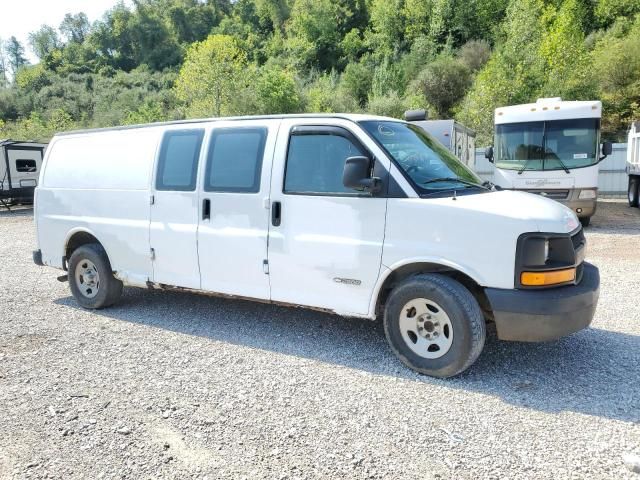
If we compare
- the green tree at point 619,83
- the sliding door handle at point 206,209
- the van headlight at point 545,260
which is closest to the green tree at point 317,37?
the green tree at point 619,83

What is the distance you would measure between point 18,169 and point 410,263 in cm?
2232

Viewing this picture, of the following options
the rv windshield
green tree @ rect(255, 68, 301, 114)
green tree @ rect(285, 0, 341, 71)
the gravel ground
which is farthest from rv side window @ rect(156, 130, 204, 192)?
green tree @ rect(285, 0, 341, 71)

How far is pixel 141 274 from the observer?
582cm

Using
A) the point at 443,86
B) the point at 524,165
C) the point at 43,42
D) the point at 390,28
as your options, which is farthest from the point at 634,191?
the point at 43,42

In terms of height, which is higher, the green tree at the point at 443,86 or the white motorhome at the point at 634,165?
the green tree at the point at 443,86

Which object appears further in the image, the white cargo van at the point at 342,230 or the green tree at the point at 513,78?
the green tree at the point at 513,78

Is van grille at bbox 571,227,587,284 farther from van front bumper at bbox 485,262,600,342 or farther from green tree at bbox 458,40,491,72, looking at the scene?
green tree at bbox 458,40,491,72

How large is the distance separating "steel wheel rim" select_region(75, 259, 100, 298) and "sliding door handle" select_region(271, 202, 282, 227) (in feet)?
9.31

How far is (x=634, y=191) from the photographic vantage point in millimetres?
18281

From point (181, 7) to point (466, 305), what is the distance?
450ft

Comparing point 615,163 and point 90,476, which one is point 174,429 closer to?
point 90,476

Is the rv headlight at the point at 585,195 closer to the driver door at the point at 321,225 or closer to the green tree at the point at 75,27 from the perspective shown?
the driver door at the point at 321,225

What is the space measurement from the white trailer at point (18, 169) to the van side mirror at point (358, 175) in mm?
21030

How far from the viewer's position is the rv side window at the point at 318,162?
14.9 feet
